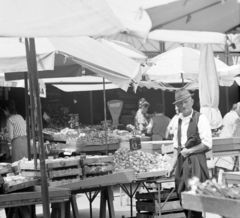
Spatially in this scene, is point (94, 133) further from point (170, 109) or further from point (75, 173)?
point (170, 109)

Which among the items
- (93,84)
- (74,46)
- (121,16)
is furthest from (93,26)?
(93,84)

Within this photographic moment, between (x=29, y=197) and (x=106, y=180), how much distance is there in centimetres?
164

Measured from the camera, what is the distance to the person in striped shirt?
1031 cm

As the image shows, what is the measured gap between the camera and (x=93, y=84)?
1602 cm

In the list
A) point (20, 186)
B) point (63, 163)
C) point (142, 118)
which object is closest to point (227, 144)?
point (63, 163)

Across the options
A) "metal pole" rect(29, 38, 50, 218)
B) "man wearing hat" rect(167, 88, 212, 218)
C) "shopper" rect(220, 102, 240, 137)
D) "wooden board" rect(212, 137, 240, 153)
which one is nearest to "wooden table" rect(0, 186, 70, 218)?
"metal pole" rect(29, 38, 50, 218)

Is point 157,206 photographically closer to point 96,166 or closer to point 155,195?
point 155,195

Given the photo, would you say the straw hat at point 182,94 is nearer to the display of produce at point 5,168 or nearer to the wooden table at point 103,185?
the wooden table at point 103,185

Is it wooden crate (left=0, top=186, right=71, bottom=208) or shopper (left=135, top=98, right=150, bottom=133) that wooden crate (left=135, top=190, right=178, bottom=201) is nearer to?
wooden crate (left=0, top=186, right=71, bottom=208)

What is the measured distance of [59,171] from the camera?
282 inches

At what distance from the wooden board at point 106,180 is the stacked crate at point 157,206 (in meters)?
0.49

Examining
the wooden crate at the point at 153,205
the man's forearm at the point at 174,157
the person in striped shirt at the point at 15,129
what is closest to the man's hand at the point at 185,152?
the man's forearm at the point at 174,157

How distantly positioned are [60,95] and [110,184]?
11695 millimetres

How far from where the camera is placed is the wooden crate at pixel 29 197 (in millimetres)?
6020
